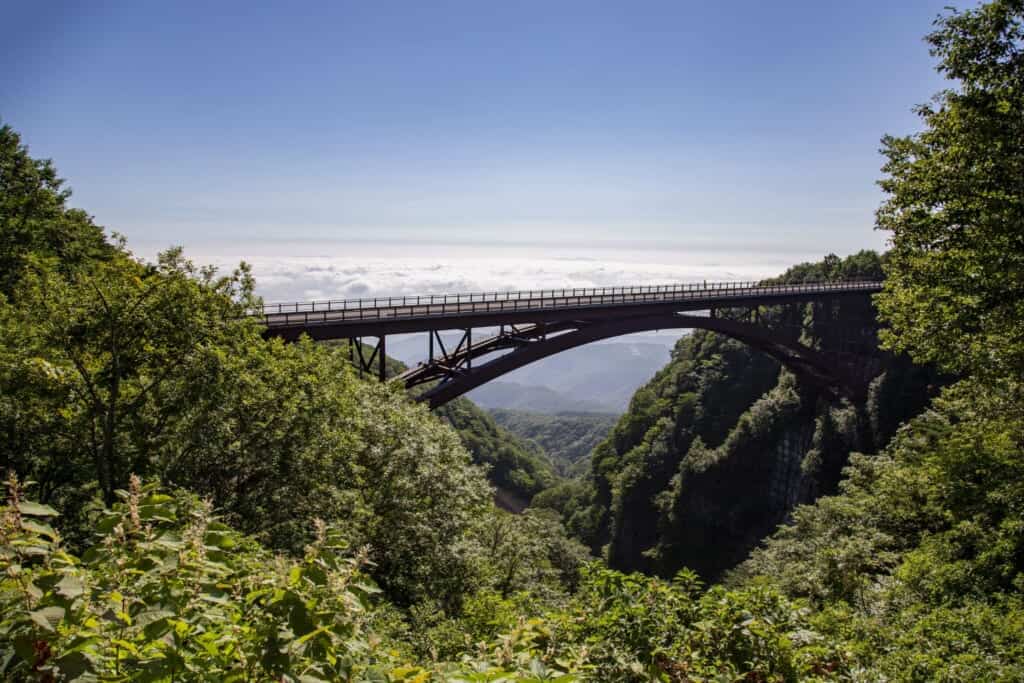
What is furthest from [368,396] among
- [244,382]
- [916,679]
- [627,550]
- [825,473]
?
[627,550]

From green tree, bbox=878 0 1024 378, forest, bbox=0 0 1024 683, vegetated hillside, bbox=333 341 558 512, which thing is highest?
green tree, bbox=878 0 1024 378

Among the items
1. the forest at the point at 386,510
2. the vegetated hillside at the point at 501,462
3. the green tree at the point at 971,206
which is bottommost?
the vegetated hillside at the point at 501,462

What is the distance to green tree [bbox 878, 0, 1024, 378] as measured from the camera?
1001cm

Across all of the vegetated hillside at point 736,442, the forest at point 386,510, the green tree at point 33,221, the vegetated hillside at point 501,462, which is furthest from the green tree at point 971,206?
the vegetated hillside at point 501,462

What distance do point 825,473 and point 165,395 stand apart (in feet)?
176

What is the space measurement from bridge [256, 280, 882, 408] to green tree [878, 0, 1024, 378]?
1574cm

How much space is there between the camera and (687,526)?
59656 millimetres

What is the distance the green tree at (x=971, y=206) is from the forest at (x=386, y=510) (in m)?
0.06

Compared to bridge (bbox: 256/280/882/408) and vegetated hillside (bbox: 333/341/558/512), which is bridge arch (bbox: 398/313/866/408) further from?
vegetated hillside (bbox: 333/341/558/512)

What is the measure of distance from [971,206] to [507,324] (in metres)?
21.0

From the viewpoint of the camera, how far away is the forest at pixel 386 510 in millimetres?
2342

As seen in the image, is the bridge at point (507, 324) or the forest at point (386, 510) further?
the bridge at point (507, 324)

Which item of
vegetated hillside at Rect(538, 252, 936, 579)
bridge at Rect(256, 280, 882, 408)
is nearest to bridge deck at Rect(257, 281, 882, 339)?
bridge at Rect(256, 280, 882, 408)

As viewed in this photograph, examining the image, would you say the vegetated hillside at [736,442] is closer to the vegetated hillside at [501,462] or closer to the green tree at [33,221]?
the vegetated hillside at [501,462]
